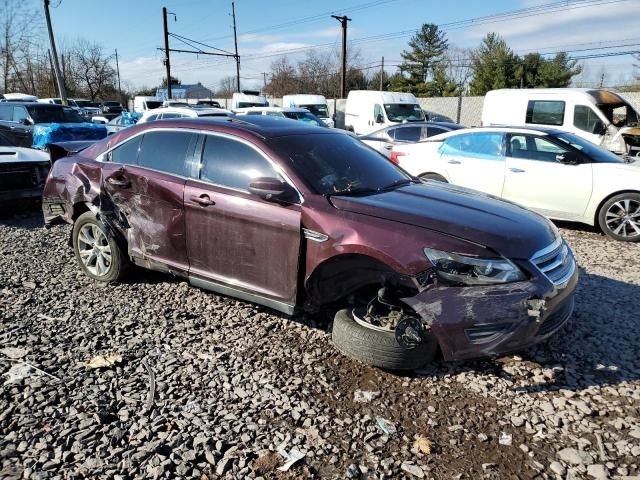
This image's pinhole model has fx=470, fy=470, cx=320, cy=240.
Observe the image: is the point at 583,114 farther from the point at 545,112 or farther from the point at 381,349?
the point at 381,349

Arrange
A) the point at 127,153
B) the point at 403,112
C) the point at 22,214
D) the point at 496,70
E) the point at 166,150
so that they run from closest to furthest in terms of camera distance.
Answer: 1. the point at 166,150
2. the point at 127,153
3. the point at 22,214
4. the point at 403,112
5. the point at 496,70

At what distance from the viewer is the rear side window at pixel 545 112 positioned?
39.7 ft

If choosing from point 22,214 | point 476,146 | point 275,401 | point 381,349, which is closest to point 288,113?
point 476,146

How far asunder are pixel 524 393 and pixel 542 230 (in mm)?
1148

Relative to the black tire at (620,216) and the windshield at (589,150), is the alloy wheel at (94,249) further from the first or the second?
the black tire at (620,216)

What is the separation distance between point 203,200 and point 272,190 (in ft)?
2.48

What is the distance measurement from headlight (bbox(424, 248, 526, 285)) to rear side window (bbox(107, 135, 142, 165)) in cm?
306

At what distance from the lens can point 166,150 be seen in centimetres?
429

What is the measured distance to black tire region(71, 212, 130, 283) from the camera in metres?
4.61

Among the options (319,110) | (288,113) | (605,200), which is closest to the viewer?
(605,200)

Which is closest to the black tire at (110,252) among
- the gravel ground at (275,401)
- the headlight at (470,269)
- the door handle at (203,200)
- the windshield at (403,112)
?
the gravel ground at (275,401)

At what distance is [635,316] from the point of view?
421cm

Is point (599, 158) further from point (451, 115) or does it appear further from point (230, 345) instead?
point (451, 115)

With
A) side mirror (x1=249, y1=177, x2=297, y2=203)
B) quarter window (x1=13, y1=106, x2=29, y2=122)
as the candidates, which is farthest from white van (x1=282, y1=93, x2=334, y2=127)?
side mirror (x1=249, y1=177, x2=297, y2=203)
